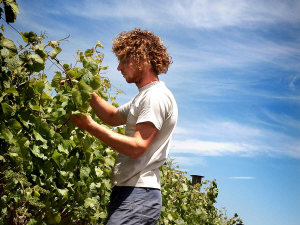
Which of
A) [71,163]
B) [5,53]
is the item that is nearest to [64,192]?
[71,163]

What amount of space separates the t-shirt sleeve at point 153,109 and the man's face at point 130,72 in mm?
246

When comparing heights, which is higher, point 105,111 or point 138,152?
point 105,111

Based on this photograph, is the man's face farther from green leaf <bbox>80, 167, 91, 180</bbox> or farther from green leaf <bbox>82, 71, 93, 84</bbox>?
green leaf <bbox>80, 167, 91, 180</bbox>

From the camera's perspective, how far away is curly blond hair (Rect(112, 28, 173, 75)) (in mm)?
2416

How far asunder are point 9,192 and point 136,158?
2.52ft

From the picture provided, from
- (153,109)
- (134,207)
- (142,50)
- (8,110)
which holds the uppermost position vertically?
(142,50)

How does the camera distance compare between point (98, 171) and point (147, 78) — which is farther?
point (98, 171)

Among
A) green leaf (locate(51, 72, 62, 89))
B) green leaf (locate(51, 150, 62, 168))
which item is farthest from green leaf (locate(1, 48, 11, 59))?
green leaf (locate(51, 150, 62, 168))

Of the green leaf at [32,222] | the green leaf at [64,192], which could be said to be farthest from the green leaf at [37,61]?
the green leaf at [32,222]

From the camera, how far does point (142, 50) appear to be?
94.8 inches

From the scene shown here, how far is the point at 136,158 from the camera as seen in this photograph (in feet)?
7.13

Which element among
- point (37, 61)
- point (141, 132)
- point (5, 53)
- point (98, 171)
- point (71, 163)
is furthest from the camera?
point (98, 171)

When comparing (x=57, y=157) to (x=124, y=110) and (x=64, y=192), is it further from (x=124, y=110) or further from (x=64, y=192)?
(x=124, y=110)

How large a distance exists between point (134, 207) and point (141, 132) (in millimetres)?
440
